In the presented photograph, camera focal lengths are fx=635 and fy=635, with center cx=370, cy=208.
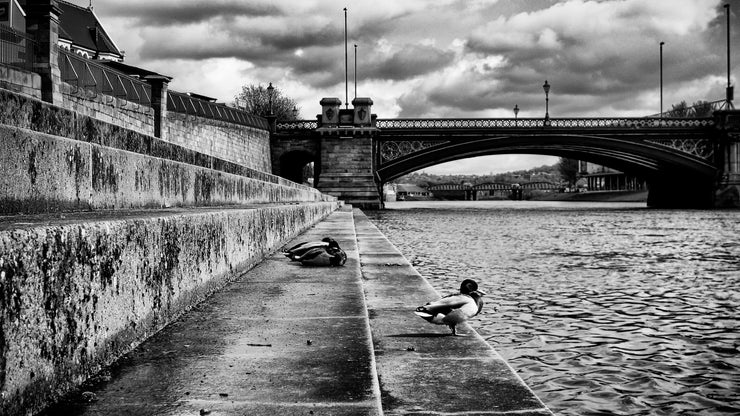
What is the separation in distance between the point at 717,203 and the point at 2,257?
58.0 meters

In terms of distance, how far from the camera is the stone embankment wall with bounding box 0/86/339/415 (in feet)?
5.97

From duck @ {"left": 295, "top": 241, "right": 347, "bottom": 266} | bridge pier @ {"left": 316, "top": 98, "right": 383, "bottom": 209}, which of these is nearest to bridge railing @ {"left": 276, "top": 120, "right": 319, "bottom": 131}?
A: bridge pier @ {"left": 316, "top": 98, "right": 383, "bottom": 209}

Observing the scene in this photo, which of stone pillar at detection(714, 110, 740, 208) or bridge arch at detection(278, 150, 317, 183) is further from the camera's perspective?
bridge arch at detection(278, 150, 317, 183)

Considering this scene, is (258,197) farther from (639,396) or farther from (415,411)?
(415,411)

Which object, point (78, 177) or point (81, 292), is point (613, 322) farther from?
point (81, 292)

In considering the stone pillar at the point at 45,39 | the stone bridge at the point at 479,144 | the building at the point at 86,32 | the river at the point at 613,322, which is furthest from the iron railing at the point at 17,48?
the building at the point at 86,32

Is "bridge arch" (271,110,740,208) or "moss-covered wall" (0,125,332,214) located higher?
"bridge arch" (271,110,740,208)

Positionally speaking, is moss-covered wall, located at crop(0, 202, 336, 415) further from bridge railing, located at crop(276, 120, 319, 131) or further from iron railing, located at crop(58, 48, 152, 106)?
bridge railing, located at crop(276, 120, 319, 131)

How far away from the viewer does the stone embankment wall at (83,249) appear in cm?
182

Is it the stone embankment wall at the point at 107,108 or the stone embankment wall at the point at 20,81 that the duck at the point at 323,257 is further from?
the stone embankment wall at the point at 107,108

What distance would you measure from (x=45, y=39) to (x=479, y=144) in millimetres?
38420

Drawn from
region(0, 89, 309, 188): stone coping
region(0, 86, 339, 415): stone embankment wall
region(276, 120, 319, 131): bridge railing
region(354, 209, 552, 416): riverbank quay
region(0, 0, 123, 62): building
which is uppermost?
region(0, 0, 123, 62): building

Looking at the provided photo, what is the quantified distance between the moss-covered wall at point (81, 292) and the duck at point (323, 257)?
229 cm

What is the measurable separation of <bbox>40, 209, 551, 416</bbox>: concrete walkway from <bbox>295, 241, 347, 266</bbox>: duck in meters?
1.68
